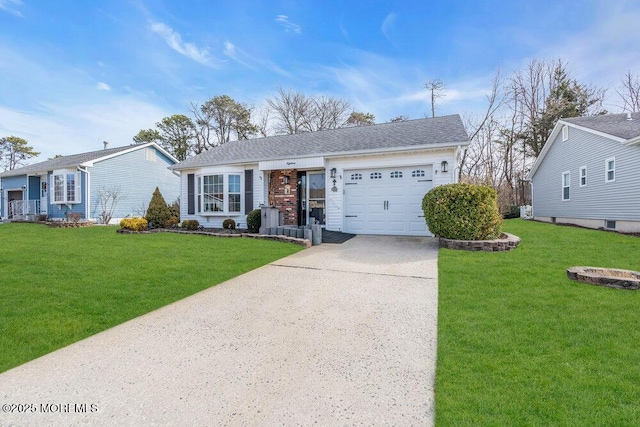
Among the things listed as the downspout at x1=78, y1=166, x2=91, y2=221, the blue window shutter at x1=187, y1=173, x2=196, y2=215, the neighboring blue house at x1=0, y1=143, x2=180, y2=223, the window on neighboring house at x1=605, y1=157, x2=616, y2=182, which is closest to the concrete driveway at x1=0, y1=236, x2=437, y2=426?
the blue window shutter at x1=187, y1=173, x2=196, y2=215

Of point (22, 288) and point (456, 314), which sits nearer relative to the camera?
point (456, 314)

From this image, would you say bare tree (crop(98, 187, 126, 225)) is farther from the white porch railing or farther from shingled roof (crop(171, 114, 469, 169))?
shingled roof (crop(171, 114, 469, 169))

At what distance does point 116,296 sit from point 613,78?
29969 mm

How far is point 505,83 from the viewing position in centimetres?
2277

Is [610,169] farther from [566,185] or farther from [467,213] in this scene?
[467,213]

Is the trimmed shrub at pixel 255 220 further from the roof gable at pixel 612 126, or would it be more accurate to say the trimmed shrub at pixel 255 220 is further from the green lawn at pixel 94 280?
the roof gable at pixel 612 126

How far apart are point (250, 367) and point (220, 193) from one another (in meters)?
10.2

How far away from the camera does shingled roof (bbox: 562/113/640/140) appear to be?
11102 millimetres

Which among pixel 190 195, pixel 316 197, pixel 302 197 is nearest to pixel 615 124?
pixel 316 197

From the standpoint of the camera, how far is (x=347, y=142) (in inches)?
438

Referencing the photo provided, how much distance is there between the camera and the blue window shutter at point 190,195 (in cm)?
1260

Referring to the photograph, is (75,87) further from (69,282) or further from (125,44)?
(69,282)

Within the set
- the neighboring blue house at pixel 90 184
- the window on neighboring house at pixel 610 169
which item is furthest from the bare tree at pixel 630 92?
the neighboring blue house at pixel 90 184

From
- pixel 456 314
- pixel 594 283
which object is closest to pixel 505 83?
pixel 594 283
